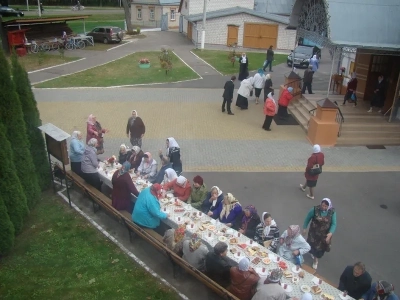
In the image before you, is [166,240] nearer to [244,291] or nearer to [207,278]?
[207,278]

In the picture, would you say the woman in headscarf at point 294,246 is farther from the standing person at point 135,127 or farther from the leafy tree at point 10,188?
the standing person at point 135,127

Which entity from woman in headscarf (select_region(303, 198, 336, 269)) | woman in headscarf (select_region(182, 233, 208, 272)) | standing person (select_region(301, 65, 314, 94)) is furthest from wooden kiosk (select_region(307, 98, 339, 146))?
woman in headscarf (select_region(182, 233, 208, 272))

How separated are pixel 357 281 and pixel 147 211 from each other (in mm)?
4051

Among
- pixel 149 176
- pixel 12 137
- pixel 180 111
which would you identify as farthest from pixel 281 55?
pixel 12 137

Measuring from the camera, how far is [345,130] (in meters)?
14.4

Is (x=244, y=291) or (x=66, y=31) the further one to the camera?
(x=66, y=31)

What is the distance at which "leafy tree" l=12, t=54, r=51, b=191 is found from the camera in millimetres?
9414

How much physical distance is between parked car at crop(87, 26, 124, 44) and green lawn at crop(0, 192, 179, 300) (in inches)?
1064

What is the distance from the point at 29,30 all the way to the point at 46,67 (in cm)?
745

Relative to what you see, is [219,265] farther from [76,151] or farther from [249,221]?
[76,151]

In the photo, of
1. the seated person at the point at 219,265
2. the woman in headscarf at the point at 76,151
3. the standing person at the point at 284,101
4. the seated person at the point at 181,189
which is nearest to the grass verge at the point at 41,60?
the standing person at the point at 284,101

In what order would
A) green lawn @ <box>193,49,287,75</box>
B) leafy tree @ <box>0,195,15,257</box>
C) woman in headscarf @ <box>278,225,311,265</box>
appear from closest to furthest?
woman in headscarf @ <box>278,225,311,265</box>
leafy tree @ <box>0,195,15,257</box>
green lawn @ <box>193,49,287,75</box>

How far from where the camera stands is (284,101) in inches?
634

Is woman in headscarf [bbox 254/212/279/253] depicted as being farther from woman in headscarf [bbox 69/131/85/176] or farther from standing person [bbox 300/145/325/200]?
woman in headscarf [bbox 69/131/85/176]
